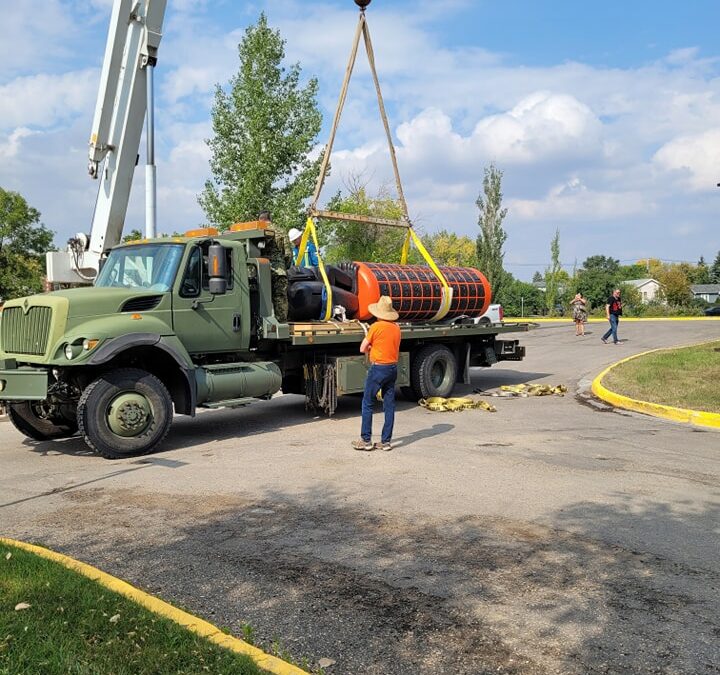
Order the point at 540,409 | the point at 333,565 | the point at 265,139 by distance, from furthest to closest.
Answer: the point at 265,139
the point at 540,409
the point at 333,565

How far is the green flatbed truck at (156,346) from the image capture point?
332 inches

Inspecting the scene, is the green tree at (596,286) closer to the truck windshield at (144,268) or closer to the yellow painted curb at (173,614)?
the truck windshield at (144,268)

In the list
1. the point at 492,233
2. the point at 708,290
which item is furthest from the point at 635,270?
the point at 492,233

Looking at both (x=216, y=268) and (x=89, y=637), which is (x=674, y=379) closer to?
(x=216, y=268)

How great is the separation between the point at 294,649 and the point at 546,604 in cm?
145

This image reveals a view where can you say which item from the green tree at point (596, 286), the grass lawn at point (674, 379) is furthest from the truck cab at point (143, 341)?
the green tree at point (596, 286)

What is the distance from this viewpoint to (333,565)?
471 centimetres

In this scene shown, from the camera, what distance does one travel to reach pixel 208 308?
32.3 feet

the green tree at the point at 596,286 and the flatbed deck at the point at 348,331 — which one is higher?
the green tree at the point at 596,286

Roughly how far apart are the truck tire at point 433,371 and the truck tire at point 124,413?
5154 mm

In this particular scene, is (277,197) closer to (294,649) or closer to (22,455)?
(22,455)

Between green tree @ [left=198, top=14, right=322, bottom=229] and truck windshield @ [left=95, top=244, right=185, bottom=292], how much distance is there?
1543cm

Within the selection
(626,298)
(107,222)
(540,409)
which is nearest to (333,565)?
(540,409)

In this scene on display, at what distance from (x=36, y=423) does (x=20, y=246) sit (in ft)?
169
